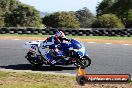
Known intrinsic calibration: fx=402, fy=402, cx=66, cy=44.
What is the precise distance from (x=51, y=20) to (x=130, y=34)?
2215 cm

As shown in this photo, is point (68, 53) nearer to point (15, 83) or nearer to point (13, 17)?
point (15, 83)

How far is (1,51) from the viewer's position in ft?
55.4

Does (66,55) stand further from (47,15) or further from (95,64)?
(47,15)

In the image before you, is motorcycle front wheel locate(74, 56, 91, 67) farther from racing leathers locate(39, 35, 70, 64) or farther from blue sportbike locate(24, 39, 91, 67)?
racing leathers locate(39, 35, 70, 64)

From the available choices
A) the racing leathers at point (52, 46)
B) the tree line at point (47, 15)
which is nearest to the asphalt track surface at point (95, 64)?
the racing leathers at point (52, 46)

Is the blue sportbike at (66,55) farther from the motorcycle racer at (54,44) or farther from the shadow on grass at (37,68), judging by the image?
the shadow on grass at (37,68)

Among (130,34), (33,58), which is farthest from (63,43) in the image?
(130,34)

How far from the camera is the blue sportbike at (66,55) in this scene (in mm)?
12469

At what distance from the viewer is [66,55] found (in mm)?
12539

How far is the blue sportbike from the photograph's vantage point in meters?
12.5

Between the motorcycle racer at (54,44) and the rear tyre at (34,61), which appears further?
the rear tyre at (34,61)

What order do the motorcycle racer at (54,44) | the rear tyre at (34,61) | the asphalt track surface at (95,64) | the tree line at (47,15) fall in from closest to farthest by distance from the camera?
the asphalt track surface at (95,64) < the motorcycle racer at (54,44) < the rear tyre at (34,61) < the tree line at (47,15)

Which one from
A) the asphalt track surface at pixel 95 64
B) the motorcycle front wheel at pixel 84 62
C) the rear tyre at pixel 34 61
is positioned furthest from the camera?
the rear tyre at pixel 34 61

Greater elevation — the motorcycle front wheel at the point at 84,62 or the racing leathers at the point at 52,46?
the racing leathers at the point at 52,46
